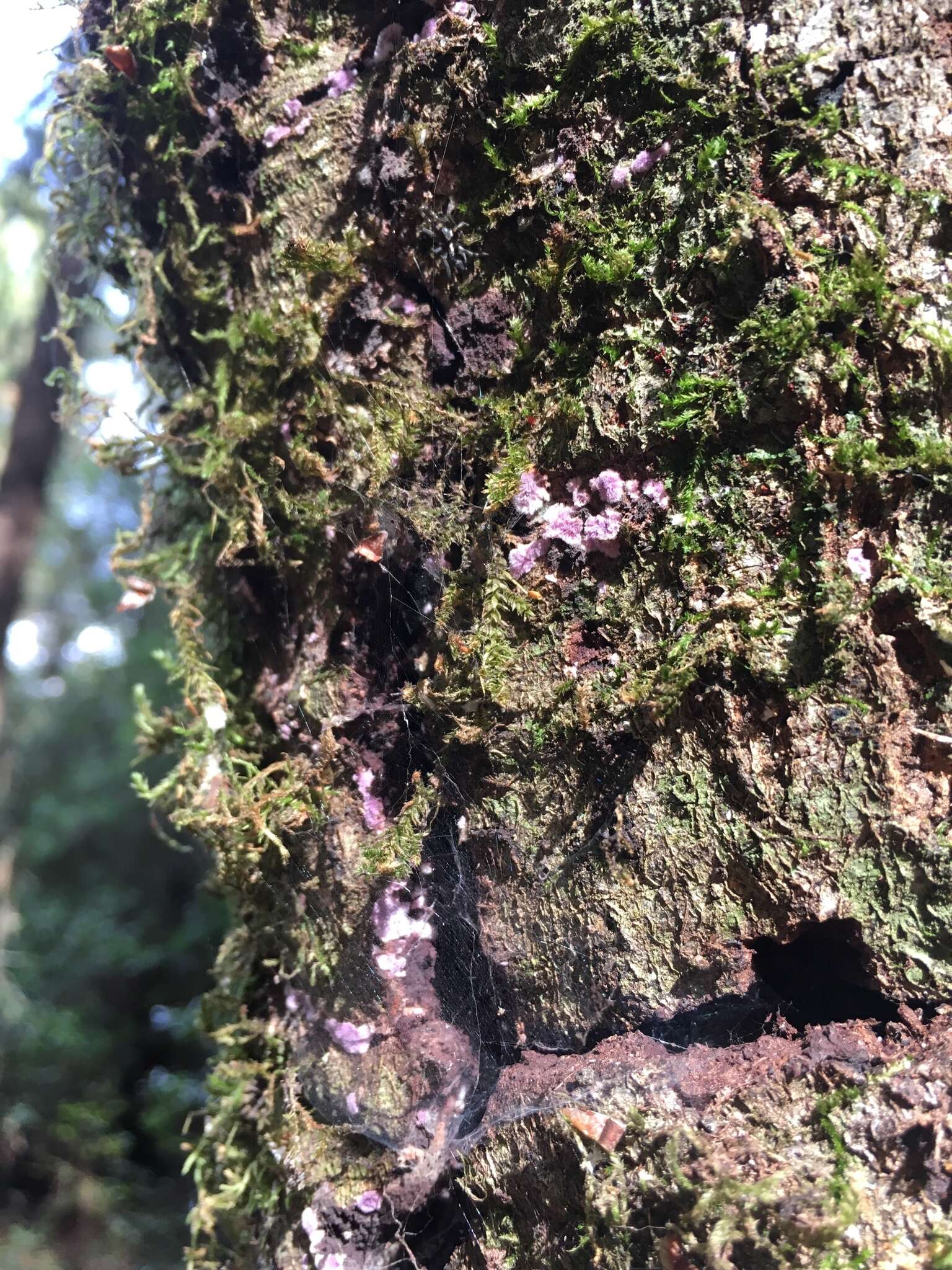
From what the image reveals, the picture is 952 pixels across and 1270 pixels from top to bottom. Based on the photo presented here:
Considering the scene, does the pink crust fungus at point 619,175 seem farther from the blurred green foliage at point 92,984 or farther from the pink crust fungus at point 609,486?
the blurred green foliage at point 92,984

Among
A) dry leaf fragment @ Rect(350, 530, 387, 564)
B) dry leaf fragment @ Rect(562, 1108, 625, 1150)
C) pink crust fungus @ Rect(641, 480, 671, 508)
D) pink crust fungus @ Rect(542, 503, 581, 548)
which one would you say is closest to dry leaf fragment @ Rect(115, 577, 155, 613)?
dry leaf fragment @ Rect(350, 530, 387, 564)

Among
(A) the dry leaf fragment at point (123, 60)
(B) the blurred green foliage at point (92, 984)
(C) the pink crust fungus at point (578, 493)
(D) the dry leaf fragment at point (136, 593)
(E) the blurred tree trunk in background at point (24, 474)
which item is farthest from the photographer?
(B) the blurred green foliage at point (92, 984)

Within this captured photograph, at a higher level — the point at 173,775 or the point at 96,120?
the point at 96,120

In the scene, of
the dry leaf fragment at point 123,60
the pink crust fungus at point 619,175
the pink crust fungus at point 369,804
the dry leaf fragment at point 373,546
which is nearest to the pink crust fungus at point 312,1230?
the pink crust fungus at point 369,804

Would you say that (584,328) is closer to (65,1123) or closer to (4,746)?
(65,1123)

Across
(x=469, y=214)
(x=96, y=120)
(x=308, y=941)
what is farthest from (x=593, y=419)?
(x=96, y=120)

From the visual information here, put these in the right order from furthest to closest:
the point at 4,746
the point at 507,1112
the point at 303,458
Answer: the point at 4,746
the point at 303,458
the point at 507,1112
